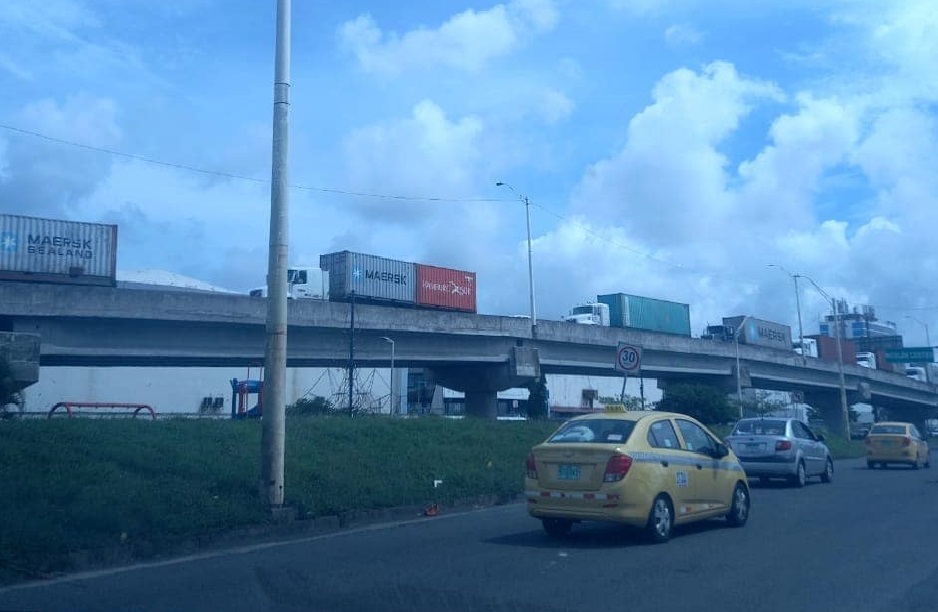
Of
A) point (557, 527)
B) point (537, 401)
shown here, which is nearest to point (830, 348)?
point (537, 401)

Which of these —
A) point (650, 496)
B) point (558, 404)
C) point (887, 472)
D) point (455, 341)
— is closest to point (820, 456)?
point (887, 472)

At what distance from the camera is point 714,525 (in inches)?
528

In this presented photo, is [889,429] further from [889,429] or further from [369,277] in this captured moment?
[369,277]

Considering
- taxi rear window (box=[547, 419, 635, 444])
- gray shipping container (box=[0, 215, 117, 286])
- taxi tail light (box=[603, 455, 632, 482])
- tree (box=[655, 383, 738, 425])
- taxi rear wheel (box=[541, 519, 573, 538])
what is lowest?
taxi rear wheel (box=[541, 519, 573, 538])

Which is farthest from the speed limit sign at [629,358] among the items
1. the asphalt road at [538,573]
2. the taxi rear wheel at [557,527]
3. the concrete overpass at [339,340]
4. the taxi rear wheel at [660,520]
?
the concrete overpass at [339,340]

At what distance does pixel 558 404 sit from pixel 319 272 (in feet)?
129

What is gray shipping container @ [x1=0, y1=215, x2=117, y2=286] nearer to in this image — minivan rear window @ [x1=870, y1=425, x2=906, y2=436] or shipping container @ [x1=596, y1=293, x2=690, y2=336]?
minivan rear window @ [x1=870, y1=425, x2=906, y2=436]

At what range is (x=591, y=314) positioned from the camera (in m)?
56.2

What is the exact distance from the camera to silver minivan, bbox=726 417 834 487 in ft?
67.4

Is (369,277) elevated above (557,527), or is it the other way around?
(369,277)

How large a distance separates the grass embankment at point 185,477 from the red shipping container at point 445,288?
2193 cm

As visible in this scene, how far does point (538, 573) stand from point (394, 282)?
33.9 metres

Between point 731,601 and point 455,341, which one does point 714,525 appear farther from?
point 455,341

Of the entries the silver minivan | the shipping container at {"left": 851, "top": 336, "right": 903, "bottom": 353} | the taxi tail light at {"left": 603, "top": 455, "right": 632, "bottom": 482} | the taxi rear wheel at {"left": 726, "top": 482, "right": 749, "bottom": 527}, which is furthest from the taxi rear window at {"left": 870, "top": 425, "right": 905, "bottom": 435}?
the shipping container at {"left": 851, "top": 336, "right": 903, "bottom": 353}
